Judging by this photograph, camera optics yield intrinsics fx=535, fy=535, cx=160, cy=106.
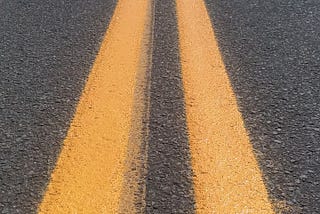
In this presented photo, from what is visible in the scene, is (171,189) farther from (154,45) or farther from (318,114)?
(154,45)

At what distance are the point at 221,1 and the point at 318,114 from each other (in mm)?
1743

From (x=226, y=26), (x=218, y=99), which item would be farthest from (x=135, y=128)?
(x=226, y=26)

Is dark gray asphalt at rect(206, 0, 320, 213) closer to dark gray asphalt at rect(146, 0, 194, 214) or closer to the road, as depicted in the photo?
the road

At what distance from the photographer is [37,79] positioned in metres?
2.69

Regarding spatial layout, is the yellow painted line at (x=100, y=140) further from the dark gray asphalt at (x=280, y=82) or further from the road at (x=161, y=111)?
the dark gray asphalt at (x=280, y=82)

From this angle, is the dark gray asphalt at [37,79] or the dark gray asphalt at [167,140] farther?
→ the dark gray asphalt at [37,79]

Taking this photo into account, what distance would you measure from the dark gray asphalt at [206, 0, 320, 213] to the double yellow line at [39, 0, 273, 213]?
0.07 m

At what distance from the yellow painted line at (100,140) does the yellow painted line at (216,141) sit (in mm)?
273

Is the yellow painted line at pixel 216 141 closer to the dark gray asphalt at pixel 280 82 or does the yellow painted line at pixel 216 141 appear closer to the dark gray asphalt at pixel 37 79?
the dark gray asphalt at pixel 280 82

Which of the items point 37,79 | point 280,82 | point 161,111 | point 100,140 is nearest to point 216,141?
point 161,111

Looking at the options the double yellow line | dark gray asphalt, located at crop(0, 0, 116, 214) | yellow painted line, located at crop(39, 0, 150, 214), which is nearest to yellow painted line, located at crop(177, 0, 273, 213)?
the double yellow line

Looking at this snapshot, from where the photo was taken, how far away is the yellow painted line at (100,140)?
1812mm

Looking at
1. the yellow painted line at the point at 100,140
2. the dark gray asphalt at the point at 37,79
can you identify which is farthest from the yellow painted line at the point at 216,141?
the dark gray asphalt at the point at 37,79

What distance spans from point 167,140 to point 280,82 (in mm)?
778
